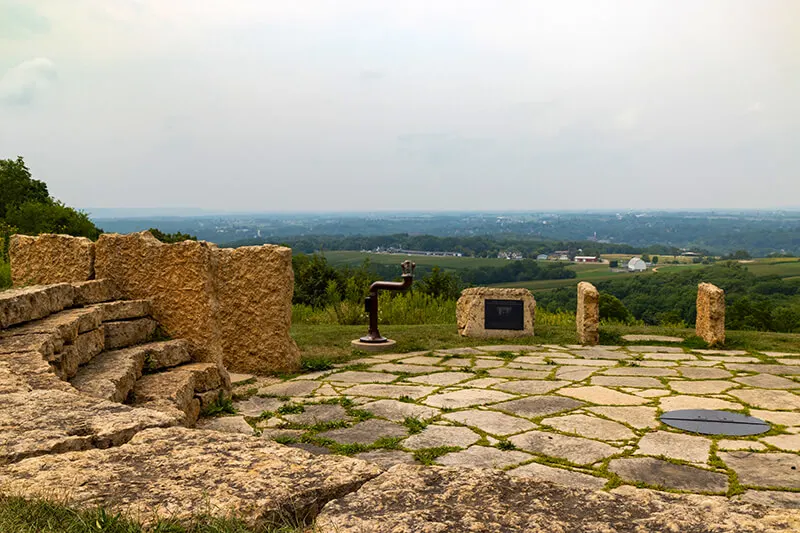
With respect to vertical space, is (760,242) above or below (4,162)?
below

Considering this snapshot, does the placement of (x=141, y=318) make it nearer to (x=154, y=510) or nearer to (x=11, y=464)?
(x=11, y=464)

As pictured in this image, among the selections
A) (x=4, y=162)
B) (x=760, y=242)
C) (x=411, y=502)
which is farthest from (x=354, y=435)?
(x=760, y=242)

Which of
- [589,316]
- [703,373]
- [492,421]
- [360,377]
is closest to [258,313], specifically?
[360,377]

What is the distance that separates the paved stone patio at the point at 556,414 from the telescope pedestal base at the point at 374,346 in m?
0.61

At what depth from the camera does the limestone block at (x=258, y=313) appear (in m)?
8.20

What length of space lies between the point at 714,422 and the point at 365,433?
298cm

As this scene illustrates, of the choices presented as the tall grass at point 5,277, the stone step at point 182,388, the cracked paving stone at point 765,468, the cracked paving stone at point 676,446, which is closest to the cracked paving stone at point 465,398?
the cracked paving stone at point 676,446

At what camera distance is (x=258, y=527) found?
227cm

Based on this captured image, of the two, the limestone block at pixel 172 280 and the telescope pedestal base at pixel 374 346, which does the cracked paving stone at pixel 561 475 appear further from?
the telescope pedestal base at pixel 374 346

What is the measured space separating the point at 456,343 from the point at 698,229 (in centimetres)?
8149

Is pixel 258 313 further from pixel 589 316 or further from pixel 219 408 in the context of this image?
pixel 589 316

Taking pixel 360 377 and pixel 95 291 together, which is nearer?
pixel 95 291

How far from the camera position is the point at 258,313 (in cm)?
826

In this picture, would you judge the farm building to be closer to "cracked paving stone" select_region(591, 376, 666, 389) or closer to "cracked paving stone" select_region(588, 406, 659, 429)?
"cracked paving stone" select_region(591, 376, 666, 389)
